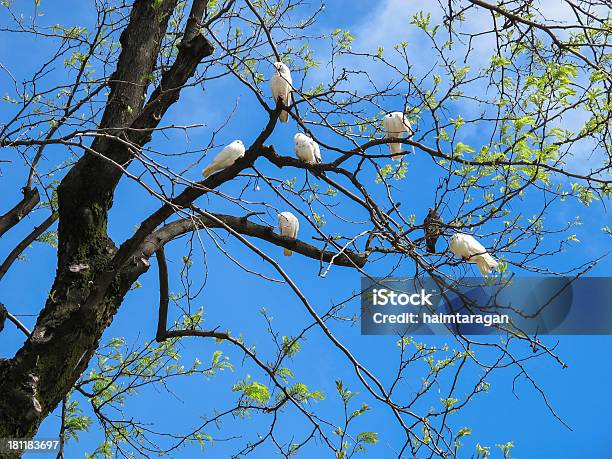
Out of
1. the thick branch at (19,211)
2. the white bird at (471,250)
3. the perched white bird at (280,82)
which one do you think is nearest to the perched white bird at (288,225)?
the perched white bird at (280,82)

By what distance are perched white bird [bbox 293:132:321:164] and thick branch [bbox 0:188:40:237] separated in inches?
66.3

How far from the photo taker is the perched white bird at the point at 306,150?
14.3 feet

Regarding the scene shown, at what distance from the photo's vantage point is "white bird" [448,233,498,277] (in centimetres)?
387

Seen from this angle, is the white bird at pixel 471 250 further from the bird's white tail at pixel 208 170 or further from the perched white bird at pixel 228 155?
the bird's white tail at pixel 208 170

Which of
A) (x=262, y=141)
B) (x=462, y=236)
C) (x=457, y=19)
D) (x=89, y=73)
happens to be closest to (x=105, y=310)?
(x=262, y=141)

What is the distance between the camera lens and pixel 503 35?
165 inches

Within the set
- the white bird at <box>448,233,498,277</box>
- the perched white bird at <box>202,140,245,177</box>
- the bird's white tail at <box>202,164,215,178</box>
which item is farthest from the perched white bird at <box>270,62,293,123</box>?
the white bird at <box>448,233,498,277</box>

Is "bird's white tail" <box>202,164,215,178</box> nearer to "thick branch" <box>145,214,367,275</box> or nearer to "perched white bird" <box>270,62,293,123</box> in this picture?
"thick branch" <box>145,214,367,275</box>

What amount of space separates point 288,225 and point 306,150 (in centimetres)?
58

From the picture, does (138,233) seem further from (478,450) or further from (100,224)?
(478,450)

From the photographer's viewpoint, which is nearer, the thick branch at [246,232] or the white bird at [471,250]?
the white bird at [471,250]

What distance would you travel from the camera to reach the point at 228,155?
182 inches

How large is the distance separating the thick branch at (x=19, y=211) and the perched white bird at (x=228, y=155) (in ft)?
3.66

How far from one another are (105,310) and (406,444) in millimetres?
1756
